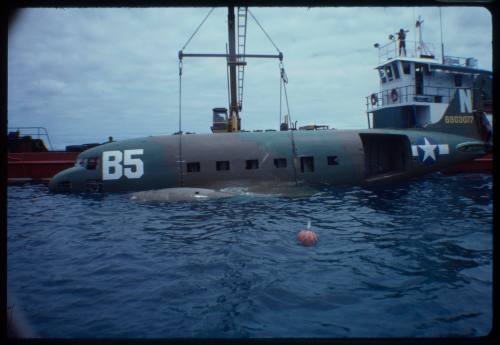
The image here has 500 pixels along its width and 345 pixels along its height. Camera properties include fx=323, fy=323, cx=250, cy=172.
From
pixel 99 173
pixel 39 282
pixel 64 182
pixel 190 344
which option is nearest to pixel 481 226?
pixel 190 344

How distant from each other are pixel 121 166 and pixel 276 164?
8.29 meters

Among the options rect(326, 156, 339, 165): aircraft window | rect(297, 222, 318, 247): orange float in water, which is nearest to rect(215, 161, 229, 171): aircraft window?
rect(326, 156, 339, 165): aircraft window

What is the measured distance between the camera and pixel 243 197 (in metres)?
15.6

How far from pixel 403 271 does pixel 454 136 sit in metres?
16.5

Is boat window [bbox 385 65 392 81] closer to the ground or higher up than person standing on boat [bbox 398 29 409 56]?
closer to the ground

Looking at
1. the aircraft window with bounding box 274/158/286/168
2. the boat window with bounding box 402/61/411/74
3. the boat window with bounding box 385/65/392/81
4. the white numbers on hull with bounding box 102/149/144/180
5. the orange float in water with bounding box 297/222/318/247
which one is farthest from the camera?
the boat window with bounding box 385/65/392/81

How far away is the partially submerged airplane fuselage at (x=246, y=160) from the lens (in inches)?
675

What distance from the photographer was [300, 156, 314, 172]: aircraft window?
17.9 m

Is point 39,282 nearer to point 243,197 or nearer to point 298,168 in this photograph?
point 243,197

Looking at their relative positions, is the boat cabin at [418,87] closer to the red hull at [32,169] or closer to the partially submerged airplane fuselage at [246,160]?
the partially submerged airplane fuselage at [246,160]

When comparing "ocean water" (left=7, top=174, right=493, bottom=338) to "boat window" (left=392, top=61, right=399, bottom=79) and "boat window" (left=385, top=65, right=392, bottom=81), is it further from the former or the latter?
"boat window" (left=385, top=65, right=392, bottom=81)

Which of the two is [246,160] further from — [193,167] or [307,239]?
[307,239]

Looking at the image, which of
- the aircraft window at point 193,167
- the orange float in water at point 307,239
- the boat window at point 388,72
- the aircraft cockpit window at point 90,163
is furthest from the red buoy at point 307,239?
the boat window at point 388,72

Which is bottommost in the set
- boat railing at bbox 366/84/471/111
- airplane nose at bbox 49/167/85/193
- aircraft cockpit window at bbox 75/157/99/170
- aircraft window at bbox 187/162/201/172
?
airplane nose at bbox 49/167/85/193
